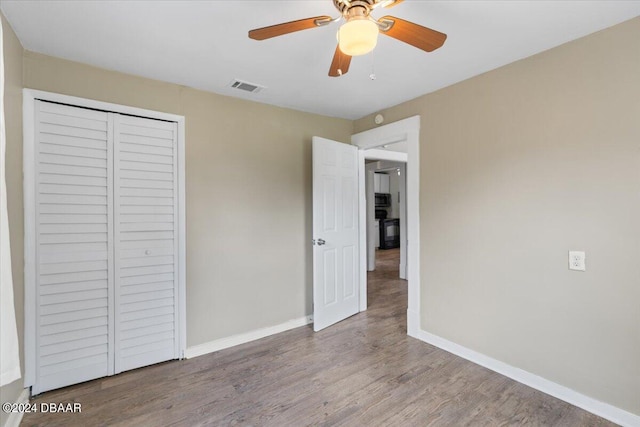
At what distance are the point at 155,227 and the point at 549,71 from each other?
3197 millimetres

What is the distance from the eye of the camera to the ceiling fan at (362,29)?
1.34m

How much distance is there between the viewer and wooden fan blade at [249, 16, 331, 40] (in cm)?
143

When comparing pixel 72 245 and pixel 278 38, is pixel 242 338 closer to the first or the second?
pixel 72 245

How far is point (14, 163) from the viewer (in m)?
1.92

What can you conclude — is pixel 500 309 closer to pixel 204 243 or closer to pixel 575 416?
pixel 575 416

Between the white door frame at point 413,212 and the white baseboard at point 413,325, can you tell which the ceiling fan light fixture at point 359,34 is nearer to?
the white door frame at point 413,212

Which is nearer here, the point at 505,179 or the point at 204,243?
the point at 505,179

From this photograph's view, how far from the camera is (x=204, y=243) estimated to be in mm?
2801

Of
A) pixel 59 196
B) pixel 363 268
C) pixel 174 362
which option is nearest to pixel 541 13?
pixel 363 268

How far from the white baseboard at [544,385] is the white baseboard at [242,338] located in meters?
1.35

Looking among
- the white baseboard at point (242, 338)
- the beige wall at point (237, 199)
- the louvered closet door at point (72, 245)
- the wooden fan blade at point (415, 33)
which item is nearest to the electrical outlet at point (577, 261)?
the wooden fan blade at point (415, 33)

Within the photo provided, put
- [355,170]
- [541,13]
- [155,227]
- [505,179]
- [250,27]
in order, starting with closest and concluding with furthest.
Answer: [541,13] < [250,27] < [505,179] < [155,227] < [355,170]

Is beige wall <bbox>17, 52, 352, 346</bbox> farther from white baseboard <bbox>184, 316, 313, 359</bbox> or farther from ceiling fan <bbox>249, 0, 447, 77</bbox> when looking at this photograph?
ceiling fan <bbox>249, 0, 447, 77</bbox>

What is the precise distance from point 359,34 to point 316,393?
222 cm
